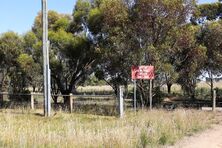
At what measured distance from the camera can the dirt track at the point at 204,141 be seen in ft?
39.8

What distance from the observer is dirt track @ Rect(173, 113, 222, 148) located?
39.8ft

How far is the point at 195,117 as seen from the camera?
669 inches

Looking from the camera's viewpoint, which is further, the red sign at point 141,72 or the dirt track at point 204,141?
the red sign at point 141,72

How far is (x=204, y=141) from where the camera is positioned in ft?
42.3

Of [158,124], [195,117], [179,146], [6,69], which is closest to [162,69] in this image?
[195,117]

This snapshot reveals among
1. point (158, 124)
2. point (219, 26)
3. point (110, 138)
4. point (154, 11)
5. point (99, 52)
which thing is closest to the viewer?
point (110, 138)

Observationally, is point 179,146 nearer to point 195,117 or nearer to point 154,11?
point 195,117

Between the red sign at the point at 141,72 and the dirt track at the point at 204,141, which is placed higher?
the red sign at the point at 141,72

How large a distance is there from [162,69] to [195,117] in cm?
701

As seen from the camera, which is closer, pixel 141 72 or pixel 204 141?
pixel 204 141

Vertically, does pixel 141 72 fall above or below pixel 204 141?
above

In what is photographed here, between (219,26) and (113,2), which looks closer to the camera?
(113,2)

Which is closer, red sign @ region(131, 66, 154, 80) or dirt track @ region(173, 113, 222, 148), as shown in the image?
dirt track @ region(173, 113, 222, 148)

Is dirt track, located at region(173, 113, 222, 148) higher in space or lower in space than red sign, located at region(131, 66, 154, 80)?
lower
